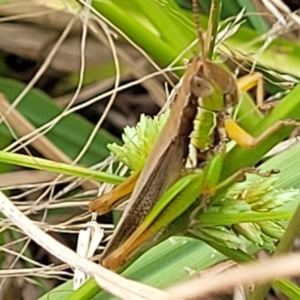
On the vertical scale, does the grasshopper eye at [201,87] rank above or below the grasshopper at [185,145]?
above

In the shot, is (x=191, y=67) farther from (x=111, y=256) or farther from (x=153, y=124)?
(x=111, y=256)

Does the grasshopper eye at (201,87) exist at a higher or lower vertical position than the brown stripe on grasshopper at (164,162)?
higher

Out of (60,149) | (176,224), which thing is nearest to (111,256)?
(176,224)

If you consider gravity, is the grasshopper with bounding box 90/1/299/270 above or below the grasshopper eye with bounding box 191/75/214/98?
below

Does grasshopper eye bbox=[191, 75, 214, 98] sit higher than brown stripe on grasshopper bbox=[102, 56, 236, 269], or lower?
higher
